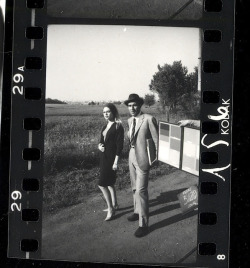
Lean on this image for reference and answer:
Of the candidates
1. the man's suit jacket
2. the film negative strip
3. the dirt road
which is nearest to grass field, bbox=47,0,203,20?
the film negative strip

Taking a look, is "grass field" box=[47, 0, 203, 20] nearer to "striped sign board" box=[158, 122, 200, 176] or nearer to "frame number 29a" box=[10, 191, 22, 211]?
"striped sign board" box=[158, 122, 200, 176]

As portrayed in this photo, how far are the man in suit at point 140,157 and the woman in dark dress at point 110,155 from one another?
0.02 metres

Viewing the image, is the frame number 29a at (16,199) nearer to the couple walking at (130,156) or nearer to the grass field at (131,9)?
the couple walking at (130,156)

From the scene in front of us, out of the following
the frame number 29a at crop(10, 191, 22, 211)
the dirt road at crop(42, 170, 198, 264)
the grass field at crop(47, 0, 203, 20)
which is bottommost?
the dirt road at crop(42, 170, 198, 264)

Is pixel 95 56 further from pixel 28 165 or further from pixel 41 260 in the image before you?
pixel 41 260

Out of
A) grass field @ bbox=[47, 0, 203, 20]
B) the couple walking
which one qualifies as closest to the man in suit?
the couple walking

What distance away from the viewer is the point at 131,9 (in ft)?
3.69

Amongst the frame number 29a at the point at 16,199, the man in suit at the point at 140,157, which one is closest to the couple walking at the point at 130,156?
the man in suit at the point at 140,157

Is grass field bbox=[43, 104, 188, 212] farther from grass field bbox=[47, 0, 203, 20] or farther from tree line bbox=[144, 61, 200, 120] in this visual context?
grass field bbox=[47, 0, 203, 20]

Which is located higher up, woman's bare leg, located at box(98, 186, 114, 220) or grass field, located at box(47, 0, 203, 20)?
grass field, located at box(47, 0, 203, 20)

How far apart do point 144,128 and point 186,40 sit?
194mm

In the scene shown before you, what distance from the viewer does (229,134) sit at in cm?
112

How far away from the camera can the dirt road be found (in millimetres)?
1124

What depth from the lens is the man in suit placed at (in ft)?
3.68
